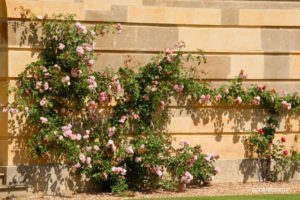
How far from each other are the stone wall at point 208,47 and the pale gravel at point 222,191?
0.33m

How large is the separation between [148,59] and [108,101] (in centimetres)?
96

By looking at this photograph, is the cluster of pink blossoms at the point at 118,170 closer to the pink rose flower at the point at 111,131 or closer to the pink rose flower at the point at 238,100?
the pink rose flower at the point at 111,131

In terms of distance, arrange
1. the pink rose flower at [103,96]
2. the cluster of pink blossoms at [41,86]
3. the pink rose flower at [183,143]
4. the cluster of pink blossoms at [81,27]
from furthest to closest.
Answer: the pink rose flower at [183,143] < the pink rose flower at [103,96] < the cluster of pink blossoms at [81,27] < the cluster of pink blossoms at [41,86]

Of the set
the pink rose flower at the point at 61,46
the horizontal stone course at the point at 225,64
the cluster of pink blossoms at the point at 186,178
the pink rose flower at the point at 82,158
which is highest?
the pink rose flower at the point at 61,46

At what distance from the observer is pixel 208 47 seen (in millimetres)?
12328

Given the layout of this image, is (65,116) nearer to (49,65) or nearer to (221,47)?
(49,65)

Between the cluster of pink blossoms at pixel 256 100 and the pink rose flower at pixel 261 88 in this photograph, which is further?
the pink rose flower at pixel 261 88

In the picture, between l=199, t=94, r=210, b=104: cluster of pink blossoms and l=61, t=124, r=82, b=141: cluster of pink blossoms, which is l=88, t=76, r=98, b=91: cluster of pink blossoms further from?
l=199, t=94, r=210, b=104: cluster of pink blossoms

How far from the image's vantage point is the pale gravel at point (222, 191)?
449 inches

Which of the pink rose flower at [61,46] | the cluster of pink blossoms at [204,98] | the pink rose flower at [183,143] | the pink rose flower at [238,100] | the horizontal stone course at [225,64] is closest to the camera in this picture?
the pink rose flower at [61,46]

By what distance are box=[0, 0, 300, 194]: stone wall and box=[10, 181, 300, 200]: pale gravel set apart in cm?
33

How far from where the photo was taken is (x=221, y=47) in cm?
1238

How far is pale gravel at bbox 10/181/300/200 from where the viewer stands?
1141 cm

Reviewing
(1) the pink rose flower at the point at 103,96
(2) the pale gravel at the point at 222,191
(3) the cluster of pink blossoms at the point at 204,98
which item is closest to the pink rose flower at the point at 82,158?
(2) the pale gravel at the point at 222,191
